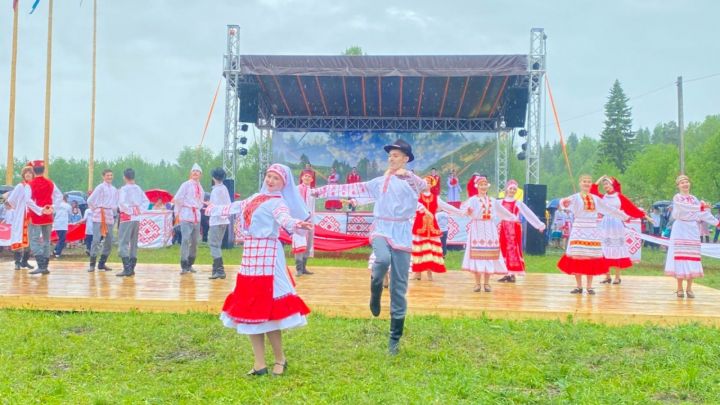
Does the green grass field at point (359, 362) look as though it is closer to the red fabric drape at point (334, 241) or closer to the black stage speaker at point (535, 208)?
the red fabric drape at point (334, 241)

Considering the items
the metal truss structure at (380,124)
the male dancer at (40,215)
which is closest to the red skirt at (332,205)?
the metal truss structure at (380,124)

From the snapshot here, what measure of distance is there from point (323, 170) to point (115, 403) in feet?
62.9

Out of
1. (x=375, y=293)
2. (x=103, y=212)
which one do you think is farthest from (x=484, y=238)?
(x=103, y=212)

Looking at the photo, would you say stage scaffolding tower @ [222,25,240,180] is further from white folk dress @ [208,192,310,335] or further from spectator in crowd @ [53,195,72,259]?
white folk dress @ [208,192,310,335]

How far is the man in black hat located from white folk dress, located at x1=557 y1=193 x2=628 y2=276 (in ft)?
12.0

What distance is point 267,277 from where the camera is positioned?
445 centimetres

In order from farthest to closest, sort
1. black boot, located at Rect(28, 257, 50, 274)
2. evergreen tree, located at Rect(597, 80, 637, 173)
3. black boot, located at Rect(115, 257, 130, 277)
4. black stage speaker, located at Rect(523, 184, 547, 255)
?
1. evergreen tree, located at Rect(597, 80, 637, 173)
2. black stage speaker, located at Rect(523, 184, 547, 255)
3. black boot, located at Rect(28, 257, 50, 274)
4. black boot, located at Rect(115, 257, 130, 277)

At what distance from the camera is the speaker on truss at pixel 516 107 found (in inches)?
723

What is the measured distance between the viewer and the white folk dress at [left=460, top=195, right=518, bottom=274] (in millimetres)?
8391

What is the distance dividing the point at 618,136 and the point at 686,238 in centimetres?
5385

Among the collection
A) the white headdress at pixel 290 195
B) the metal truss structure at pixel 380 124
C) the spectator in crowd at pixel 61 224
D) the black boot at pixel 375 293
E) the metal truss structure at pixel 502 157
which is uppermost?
the metal truss structure at pixel 380 124

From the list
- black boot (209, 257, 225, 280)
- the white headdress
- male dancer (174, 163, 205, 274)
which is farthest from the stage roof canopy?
the white headdress

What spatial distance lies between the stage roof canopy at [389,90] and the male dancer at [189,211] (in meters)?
7.54

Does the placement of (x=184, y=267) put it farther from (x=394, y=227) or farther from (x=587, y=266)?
(x=587, y=266)
